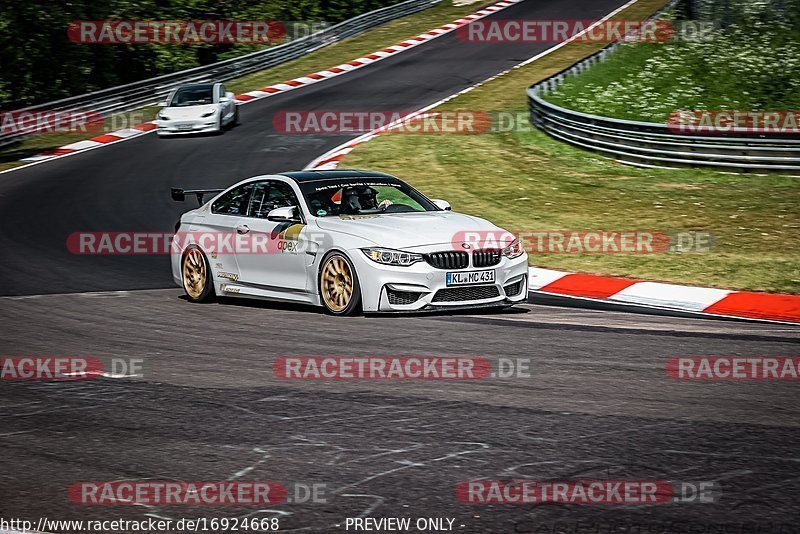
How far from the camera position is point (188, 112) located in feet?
94.1

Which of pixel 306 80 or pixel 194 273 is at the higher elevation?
pixel 306 80

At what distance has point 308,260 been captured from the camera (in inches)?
422

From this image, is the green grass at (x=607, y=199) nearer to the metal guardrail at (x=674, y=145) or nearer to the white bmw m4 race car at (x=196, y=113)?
the metal guardrail at (x=674, y=145)

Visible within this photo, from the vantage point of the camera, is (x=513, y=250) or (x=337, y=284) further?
(x=513, y=250)

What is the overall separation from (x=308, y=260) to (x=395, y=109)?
20.4 m

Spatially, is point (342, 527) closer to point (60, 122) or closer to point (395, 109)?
point (395, 109)

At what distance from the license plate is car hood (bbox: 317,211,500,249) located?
12.3 inches

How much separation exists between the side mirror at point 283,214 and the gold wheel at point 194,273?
129 cm

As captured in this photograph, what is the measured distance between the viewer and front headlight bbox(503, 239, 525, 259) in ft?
35.0
